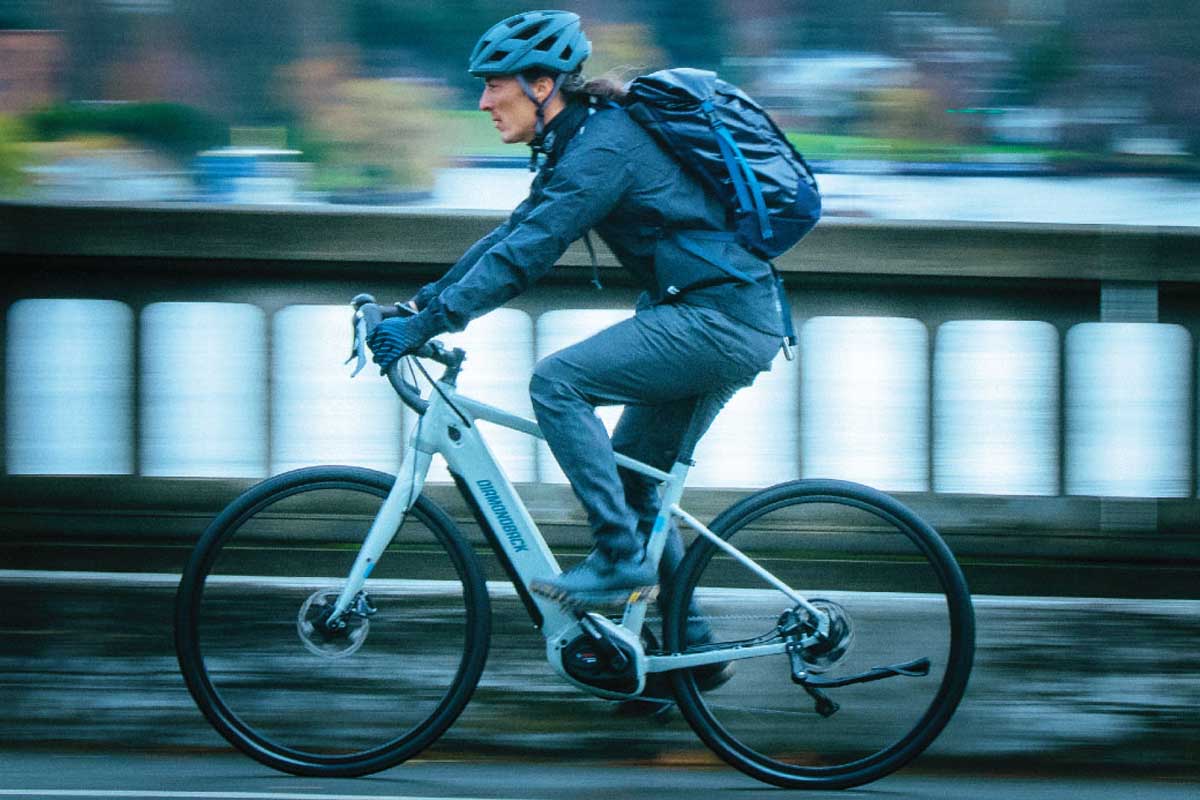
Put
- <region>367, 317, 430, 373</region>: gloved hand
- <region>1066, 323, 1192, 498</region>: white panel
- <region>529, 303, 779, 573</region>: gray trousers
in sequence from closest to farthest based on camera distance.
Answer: <region>367, 317, 430, 373</region>: gloved hand → <region>529, 303, 779, 573</region>: gray trousers → <region>1066, 323, 1192, 498</region>: white panel

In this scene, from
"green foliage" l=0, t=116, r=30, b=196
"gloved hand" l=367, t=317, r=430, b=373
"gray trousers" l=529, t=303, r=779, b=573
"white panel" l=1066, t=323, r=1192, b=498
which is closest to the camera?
"gloved hand" l=367, t=317, r=430, b=373

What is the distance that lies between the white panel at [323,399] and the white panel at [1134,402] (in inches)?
92.9

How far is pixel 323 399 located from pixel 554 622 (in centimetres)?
185

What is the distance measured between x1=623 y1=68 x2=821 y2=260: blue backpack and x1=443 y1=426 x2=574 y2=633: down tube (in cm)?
87

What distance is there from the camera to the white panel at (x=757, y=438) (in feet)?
19.2

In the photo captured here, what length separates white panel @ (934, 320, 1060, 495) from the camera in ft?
→ 19.0

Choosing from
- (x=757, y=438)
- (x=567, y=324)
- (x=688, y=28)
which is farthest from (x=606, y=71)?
(x=757, y=438)

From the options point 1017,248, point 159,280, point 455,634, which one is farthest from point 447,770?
point 1017,248

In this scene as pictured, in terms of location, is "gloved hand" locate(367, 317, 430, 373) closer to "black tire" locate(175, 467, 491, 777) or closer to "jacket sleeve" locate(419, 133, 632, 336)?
"jacket sleeve" locate(419, 133, 632, 336)

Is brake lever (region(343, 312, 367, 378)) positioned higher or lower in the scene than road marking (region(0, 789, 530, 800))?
higher

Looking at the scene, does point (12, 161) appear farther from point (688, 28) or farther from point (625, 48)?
point (688, 28)

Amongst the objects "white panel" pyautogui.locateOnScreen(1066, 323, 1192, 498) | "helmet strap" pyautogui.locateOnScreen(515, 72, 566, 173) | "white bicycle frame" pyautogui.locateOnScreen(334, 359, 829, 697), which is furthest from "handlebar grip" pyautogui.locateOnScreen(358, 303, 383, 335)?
"white panel" pyautogui.locateOnScreen(1066, 323, 1192, 498)

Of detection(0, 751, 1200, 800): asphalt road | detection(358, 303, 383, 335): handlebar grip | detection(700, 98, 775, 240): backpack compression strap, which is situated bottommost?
detection(0, 751, 1200, 800): asphalt road

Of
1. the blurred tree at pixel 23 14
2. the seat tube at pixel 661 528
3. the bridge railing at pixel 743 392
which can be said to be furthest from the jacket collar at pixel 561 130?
the blurred tree at pixel 23 14
